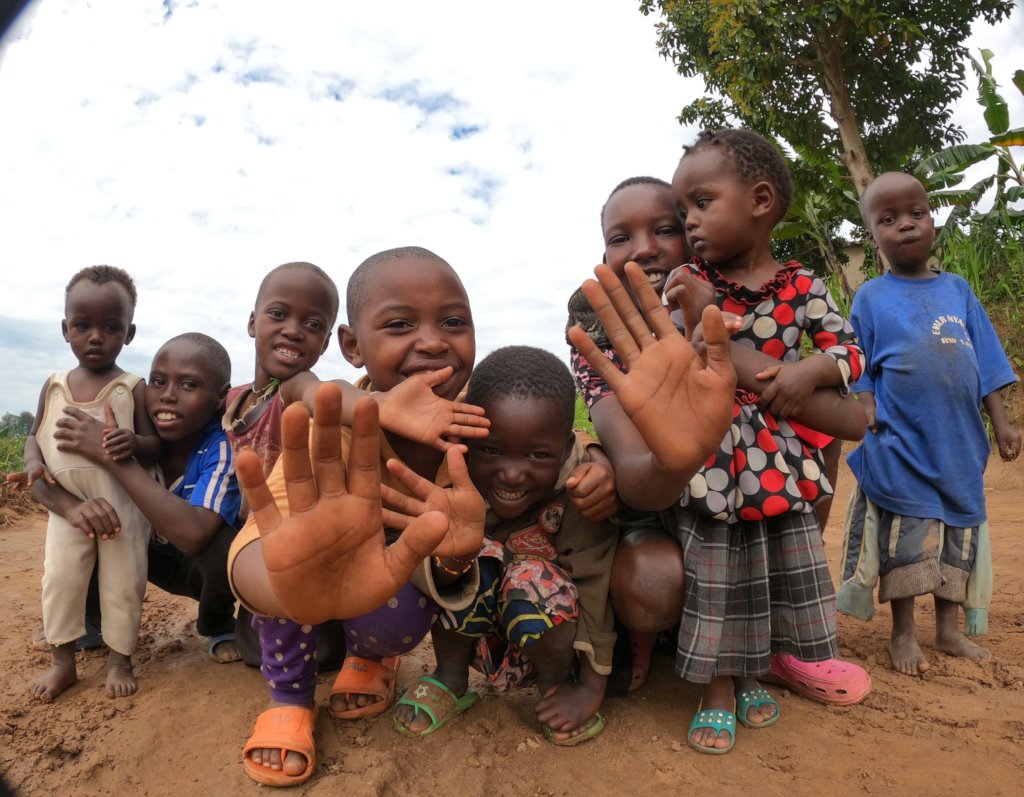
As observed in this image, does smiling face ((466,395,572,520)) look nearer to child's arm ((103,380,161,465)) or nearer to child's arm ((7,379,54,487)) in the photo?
child's arm ((103,380,161,465))

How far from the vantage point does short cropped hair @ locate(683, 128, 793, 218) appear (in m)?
2.12

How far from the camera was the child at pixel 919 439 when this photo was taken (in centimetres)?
286

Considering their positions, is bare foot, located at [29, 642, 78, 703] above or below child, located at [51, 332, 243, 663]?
below

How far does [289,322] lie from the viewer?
2.74 meters

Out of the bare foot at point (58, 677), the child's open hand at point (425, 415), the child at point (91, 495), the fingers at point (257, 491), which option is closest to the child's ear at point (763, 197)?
the child's open hand at point (425, 415)

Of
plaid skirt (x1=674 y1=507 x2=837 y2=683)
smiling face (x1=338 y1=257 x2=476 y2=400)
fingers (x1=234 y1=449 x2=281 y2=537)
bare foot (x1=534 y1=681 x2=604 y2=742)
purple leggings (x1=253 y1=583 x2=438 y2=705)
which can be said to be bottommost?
bare foot (x1=534 y1=681 x2=604 y2=742)

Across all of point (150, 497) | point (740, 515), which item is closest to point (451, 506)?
point (740, 515)

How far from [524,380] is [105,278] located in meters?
1.82

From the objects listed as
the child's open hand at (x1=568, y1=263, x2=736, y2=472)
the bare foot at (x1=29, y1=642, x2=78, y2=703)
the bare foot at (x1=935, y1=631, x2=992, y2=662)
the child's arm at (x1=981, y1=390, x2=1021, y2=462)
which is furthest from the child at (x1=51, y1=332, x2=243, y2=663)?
the child's arm at (x1=981, y1=390, x2=1021, y2=462)

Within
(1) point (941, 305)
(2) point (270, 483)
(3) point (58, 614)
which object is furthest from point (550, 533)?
(1) point (941, 305)

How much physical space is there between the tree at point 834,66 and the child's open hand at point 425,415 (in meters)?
10.3

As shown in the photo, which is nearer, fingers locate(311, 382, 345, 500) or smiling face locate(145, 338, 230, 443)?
fingers locate(311, 382, 345, 500)

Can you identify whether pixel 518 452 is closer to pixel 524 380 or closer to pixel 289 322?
pixel 524 380

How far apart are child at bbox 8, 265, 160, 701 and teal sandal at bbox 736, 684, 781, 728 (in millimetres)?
1944
